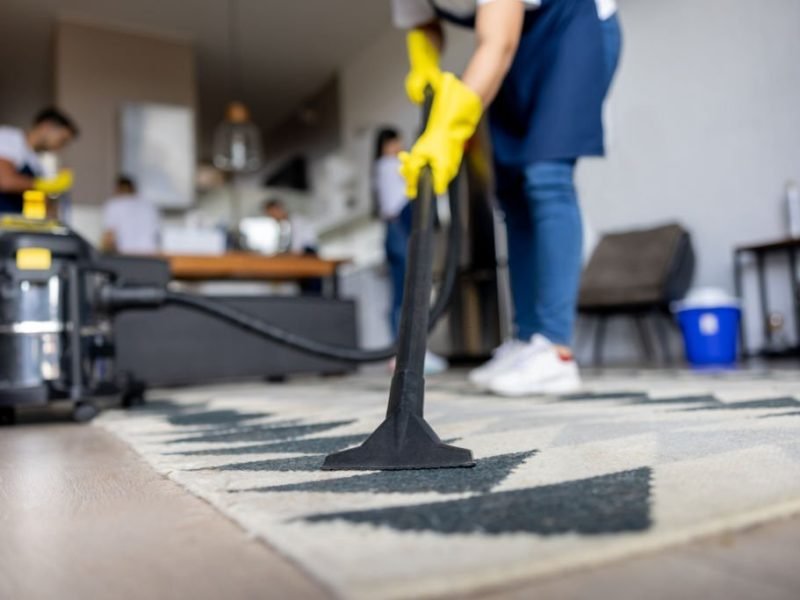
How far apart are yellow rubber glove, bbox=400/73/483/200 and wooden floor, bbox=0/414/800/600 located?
0.52 m

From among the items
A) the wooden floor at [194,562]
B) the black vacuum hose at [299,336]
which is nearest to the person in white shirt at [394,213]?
the black vacuum hose at [299,336]

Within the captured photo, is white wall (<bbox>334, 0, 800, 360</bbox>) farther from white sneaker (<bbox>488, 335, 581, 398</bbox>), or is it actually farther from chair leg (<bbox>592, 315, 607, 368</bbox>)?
white sneaker (<bbox>488, 335, 581, 398</bbox>)

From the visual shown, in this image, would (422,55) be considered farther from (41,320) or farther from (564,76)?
(41,320)

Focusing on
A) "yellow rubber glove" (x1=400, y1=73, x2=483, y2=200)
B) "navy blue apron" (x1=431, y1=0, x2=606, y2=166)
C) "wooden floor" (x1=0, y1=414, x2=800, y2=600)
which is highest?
"navy blue apron" (x1=431, y1=0, x2=606, y2=166)

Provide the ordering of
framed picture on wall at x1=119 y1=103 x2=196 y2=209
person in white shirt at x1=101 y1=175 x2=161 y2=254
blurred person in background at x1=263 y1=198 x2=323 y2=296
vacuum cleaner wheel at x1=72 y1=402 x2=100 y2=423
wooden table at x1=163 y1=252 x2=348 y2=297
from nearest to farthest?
vacuum cleaner wheel at x1=72 y1=402 x2=100 y2=423, wooden table at x1=163 y1=252 x2=348 y2=297, blurred person in background at x1=263 y1=198 x2=323 y2=296, person in white shirt at x1=101 y1=175 x2=161 y2=254, framed picture on wall at x1=119 y1=103 x2=196 y2=209

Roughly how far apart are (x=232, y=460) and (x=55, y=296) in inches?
34.0

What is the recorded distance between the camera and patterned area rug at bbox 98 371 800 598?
1.14 feet

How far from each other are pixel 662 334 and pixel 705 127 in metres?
1.08

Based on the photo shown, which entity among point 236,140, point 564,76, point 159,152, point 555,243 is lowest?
point 555,243

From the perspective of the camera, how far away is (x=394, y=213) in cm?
331

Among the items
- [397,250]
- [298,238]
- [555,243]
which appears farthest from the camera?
[298,238]

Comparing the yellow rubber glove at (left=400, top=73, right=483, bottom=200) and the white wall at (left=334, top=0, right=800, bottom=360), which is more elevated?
the white wall at (left=334, top=0, right=800, bottom=360)

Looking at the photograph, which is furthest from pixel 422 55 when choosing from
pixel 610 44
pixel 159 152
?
pixel 159 152

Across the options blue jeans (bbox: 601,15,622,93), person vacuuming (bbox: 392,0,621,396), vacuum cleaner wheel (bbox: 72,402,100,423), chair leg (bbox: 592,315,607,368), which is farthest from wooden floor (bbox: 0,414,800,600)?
chair leg (bbox: 592,315,607,368)
